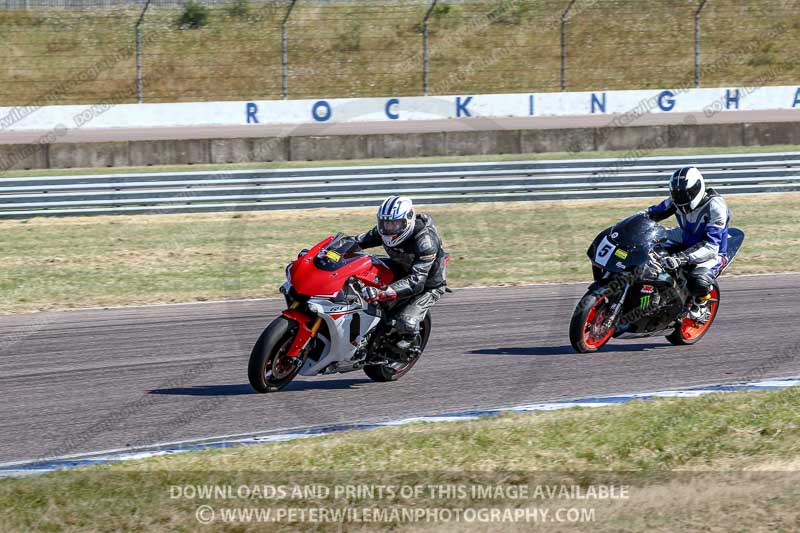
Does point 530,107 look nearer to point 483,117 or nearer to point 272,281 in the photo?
point 483,117

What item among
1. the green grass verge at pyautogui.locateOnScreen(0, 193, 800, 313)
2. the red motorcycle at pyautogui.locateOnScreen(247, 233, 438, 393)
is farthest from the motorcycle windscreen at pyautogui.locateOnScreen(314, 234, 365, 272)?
the green grass verge at pyautogui.locateOnScreen(0, 193, 800, 313)

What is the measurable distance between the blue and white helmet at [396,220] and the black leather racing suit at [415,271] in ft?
0.28

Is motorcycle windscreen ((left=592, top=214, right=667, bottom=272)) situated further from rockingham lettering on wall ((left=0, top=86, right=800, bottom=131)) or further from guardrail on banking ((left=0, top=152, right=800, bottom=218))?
rockingham lettering on wall ((left=0, top=86, right=800, bottom=131))

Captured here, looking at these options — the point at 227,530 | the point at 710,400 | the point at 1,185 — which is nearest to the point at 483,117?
the point at 1,185

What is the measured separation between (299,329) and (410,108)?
79.7 ft

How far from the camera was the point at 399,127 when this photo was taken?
30922mm

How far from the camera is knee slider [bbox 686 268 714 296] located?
9891mm

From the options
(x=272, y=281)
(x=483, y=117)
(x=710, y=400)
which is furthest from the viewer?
(x=483, y=117)

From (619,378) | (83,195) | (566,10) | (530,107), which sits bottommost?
(619,378)

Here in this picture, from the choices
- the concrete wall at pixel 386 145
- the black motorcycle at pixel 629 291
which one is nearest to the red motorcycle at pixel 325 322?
the black motorcycle at pixel 629 291

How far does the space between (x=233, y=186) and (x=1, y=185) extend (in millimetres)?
3976

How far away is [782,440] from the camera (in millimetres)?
6348

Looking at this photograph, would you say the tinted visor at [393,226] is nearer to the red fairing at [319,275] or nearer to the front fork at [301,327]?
the red fairing at [319,275]

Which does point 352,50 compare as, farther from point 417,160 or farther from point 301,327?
point 301,327
